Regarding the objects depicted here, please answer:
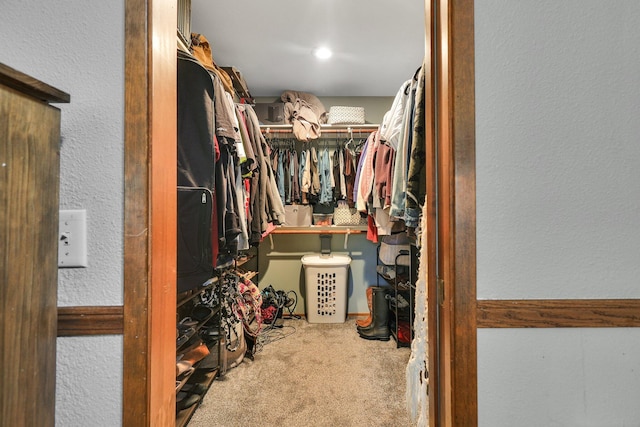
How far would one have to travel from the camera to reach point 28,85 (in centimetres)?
51

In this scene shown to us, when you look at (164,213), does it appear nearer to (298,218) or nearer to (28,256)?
(28,256)

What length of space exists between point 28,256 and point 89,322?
185mm

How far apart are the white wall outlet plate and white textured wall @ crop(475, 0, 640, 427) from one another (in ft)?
2.75

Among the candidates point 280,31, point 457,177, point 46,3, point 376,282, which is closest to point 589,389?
point 457,177

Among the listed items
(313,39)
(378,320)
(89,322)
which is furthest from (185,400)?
(313,39)

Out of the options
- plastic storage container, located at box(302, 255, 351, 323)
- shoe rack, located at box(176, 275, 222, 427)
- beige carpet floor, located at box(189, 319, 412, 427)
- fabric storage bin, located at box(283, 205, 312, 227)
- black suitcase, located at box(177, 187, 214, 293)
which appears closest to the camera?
black suitcase, located at box(177, 187, 214, 293)

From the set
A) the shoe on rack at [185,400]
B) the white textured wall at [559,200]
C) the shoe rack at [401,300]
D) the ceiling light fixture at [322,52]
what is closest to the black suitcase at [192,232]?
the shoe on rack at [185,400]

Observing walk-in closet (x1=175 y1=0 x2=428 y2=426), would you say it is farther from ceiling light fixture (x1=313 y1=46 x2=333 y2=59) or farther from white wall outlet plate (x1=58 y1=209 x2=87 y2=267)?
white wall outlet plate (x1=58 y1=209 x2=87 y2=267)

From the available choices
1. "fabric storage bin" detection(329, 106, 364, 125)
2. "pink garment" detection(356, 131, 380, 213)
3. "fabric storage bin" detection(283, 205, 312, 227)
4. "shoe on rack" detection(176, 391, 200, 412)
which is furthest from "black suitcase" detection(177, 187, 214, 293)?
"fabric storage bin" detection(329, 106, 364, 125)

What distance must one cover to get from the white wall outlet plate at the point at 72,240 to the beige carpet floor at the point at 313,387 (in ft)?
4.60

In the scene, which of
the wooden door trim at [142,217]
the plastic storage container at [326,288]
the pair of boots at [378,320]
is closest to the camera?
the wooden door trim at [142,217]

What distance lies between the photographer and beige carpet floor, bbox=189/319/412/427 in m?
1.67

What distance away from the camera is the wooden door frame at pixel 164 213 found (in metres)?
0.65

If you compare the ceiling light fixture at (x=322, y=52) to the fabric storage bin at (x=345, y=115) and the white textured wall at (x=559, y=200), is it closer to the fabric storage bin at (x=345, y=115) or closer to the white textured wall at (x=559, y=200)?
the fabric storage bin at (x=345, y=115)
